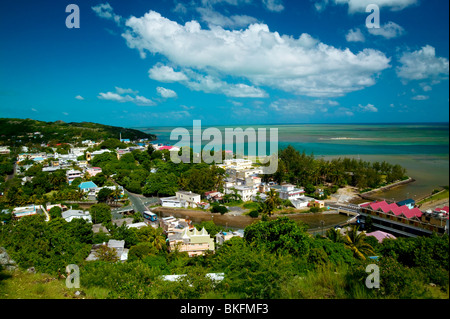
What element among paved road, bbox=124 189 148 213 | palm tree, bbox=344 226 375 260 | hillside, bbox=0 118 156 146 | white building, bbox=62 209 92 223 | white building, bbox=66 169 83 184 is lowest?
paved road, bbox=124 189 148 213

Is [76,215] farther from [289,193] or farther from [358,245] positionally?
[289,193]

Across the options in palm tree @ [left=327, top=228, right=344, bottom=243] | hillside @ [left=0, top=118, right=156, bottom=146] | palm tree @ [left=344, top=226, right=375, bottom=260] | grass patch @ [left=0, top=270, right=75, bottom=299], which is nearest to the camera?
grass patch @ [left=0, top=270, right=75, bottom=299]

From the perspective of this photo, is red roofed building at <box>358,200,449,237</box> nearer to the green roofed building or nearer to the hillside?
the green roofed building

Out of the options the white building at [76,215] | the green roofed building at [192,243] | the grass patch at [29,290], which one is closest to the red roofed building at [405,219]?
the green roofed building at [192,243]

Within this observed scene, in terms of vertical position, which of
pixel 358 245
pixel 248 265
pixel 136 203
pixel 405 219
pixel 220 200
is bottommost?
pixel 136 203

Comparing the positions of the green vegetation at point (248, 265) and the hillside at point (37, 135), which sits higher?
the hillside at point (37, 135)

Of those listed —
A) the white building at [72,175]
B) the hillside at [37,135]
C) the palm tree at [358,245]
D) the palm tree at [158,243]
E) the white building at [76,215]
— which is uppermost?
the hillside at [37,135]

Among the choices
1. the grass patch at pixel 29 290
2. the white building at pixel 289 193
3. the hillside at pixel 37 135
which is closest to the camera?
the grass patch at pixel 29 290

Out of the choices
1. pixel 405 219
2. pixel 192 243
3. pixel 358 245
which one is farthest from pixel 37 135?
pixel 405 219

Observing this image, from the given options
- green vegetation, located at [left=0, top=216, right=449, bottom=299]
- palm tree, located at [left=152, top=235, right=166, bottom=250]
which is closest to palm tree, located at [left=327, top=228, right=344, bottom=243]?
green vegetation, located at [left=0, top=216, right=449, bottom=299]

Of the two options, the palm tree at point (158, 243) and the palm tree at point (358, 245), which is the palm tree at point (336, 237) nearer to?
the palm tree at point (358, 245)

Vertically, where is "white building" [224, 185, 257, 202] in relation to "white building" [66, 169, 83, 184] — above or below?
below

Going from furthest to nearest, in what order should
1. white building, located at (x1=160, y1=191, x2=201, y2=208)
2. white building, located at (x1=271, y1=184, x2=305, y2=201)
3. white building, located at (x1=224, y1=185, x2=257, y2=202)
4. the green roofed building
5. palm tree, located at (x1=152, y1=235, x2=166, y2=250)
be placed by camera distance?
white building, located at (x1=224, y1=185, x2=257, y2=202), white building, located at (x1=271, y1=184, x2=305, y2=201), white building, located at (x1=160, y1=191, x2=201, y2=208), the green roofed building, palm tree, located at (x1=152, y1=235, x2=166, y2=250)
